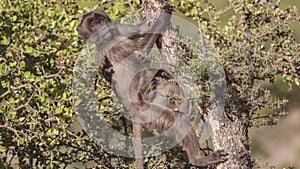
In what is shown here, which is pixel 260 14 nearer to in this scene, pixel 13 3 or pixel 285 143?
pixel 13 3

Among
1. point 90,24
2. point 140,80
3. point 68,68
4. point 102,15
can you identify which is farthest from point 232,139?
point 90,24

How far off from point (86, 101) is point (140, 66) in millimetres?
646

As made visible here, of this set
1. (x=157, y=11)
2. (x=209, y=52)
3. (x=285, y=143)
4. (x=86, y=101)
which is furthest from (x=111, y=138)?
(x=285, y=143)

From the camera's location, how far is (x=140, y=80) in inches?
237

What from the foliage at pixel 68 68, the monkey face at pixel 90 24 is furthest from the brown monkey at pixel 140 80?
the foliage at pixel 68 68

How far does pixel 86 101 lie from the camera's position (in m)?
6.24

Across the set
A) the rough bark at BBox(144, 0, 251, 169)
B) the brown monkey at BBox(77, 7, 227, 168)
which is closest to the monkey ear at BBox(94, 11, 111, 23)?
the brown monkey at BBox(77, 7, 227, 168)

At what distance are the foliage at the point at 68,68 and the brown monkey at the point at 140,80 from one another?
0.18m

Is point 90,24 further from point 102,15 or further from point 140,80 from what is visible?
point 140,80

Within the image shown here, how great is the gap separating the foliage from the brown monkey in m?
0.18

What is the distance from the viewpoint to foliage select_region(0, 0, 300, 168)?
5.20 m

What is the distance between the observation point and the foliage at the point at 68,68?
17.1 feet

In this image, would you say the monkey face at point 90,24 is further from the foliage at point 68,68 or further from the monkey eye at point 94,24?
the foliage at point 68,68

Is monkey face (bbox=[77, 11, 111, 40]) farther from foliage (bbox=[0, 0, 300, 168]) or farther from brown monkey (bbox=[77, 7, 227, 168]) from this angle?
foliage (bbox=[0, 0, 300, 168])
